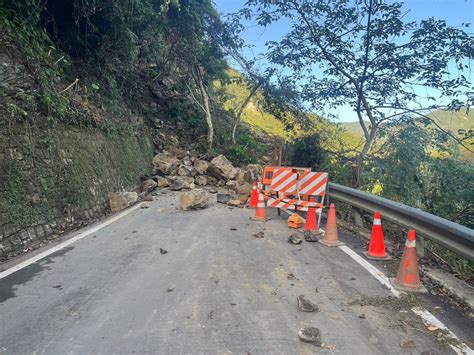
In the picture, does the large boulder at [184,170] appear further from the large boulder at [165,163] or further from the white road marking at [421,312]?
the white road marking at [421,312]

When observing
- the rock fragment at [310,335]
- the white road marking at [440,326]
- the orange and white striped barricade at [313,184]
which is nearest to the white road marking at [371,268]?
the white road marking at [440,326]

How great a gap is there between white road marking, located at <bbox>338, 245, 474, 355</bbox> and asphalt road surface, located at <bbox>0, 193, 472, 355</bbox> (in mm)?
85

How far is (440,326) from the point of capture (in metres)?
3.34

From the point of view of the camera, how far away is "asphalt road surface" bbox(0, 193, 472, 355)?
2.97 m

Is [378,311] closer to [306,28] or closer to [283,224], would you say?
[283,224]

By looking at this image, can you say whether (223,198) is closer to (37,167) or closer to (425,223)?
(37,167)

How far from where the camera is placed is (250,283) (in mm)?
4199

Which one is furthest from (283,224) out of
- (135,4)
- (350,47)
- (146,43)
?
(146,43)

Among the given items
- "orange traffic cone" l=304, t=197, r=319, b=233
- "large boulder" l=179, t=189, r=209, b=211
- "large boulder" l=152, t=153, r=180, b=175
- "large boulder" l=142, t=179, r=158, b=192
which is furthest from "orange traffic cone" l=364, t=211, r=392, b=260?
"large boulder" l=152, t=153, r=180, b=175

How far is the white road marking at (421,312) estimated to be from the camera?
297 cm

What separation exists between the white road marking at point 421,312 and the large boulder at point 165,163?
899 centimetres

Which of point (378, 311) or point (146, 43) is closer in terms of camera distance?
point (378, 311)

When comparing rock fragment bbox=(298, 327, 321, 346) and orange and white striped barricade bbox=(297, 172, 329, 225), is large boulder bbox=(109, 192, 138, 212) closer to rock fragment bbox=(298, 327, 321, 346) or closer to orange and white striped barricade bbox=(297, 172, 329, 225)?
orange and white striped barricade bbox=(297, 172, 329, 225)

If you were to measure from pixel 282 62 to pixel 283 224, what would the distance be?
17.4 feet
